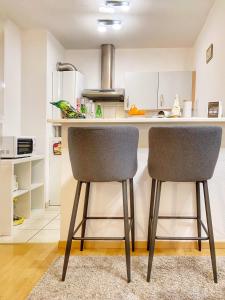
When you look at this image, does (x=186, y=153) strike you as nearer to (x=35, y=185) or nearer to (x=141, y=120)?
(x=141, y=120)

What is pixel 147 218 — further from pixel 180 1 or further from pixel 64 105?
pixel 180 1

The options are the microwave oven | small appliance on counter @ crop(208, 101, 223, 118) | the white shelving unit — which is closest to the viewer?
small appliance on counter @ crop(208, 101, 223, 118)

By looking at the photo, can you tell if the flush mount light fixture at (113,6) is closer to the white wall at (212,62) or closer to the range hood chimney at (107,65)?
the white wall at (212,62)

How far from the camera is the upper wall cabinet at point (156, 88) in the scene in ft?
15.1

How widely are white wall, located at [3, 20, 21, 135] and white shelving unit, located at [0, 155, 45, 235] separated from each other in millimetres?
545

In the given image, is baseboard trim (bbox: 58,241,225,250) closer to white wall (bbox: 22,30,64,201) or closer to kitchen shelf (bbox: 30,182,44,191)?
kitchen shelf (bbox: 30,182,44,191)

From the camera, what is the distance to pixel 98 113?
3.28 meters

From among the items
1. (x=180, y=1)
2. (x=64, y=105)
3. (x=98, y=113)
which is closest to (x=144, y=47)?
(x=180, y=1)

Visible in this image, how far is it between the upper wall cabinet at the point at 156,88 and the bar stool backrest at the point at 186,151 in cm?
291

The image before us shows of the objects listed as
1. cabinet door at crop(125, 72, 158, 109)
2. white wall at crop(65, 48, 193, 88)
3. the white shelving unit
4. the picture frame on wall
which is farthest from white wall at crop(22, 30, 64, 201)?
the picture frame on wall

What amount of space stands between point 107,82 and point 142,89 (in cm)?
62

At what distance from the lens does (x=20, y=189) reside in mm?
3523

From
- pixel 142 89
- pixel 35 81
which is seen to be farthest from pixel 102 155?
pixel 142 89

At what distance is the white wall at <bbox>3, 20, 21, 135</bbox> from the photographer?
3.67 meters
